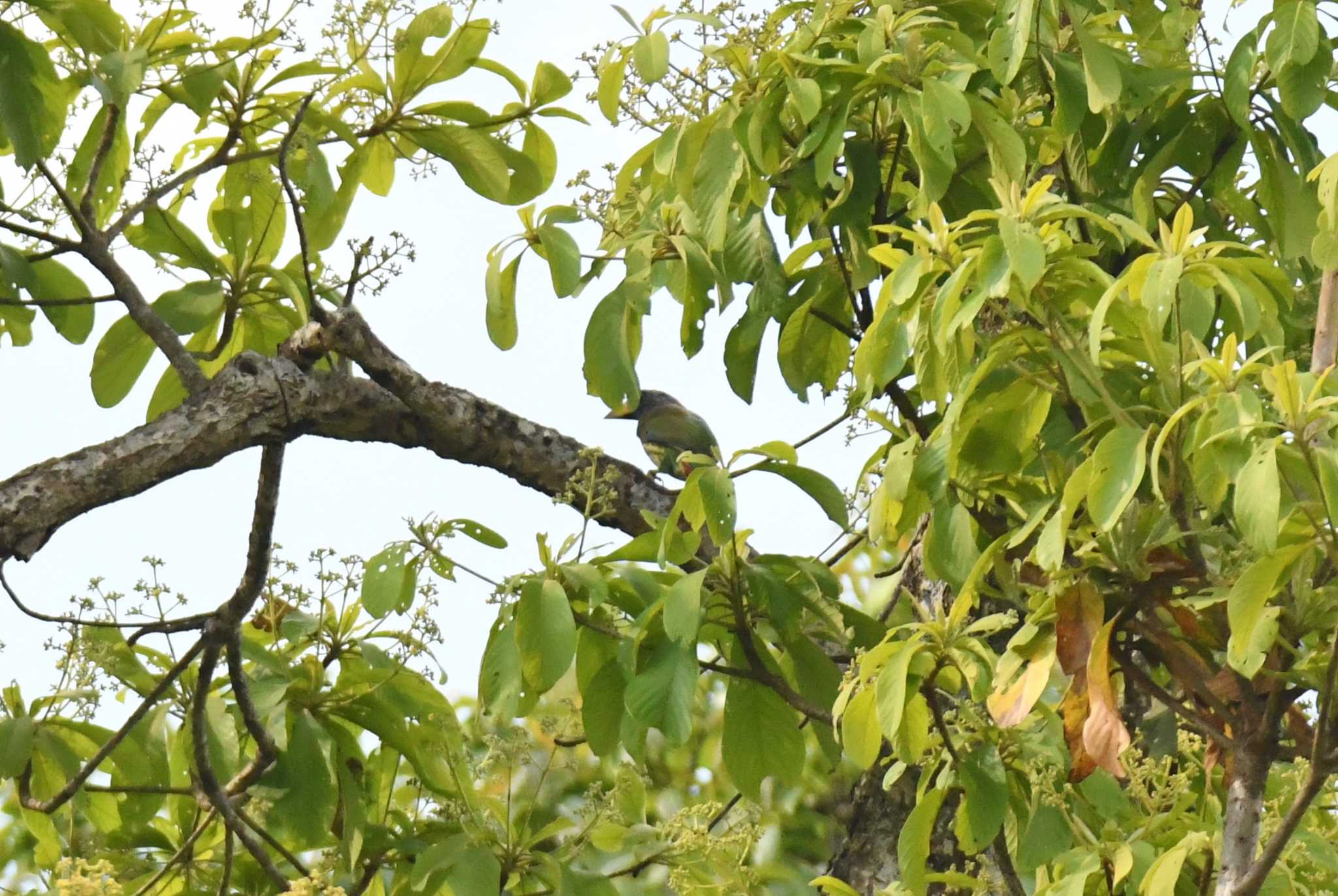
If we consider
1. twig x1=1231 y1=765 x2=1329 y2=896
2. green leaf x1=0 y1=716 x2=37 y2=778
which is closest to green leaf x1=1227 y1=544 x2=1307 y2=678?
twig x1=1231 y1=765 x2=1329 y2=896

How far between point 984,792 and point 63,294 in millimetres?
1917

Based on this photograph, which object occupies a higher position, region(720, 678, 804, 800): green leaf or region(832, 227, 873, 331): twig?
region(832, 227, 873, 331): twig

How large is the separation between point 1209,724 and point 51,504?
1.68m

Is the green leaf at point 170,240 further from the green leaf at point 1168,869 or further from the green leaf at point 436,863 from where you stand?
the green leaf at point 1168,869

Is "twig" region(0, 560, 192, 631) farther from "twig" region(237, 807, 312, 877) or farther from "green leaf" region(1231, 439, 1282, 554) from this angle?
"green leaf" region(1231, 439, 1282, 554)

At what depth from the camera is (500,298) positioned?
7.97 feet

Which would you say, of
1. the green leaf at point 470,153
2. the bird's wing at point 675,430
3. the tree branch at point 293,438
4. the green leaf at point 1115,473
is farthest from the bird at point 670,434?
the green leaf at point 1115,473

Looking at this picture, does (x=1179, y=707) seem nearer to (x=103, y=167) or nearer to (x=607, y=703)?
(x=607, y=703)

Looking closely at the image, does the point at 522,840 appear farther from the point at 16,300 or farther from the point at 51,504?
the point at 16,300

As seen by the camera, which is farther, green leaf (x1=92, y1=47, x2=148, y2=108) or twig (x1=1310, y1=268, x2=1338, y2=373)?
green leaf (x1=92, y1=47, x2=148, y2=108)

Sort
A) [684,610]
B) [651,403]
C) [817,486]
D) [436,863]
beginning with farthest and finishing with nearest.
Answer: [651,403]
[436,863]
[817,486]
[684,610]

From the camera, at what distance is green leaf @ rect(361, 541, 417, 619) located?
199 cm

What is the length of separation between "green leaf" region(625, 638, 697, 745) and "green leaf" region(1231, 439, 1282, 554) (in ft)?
2.57

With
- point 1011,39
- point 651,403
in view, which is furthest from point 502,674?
point 651,403
